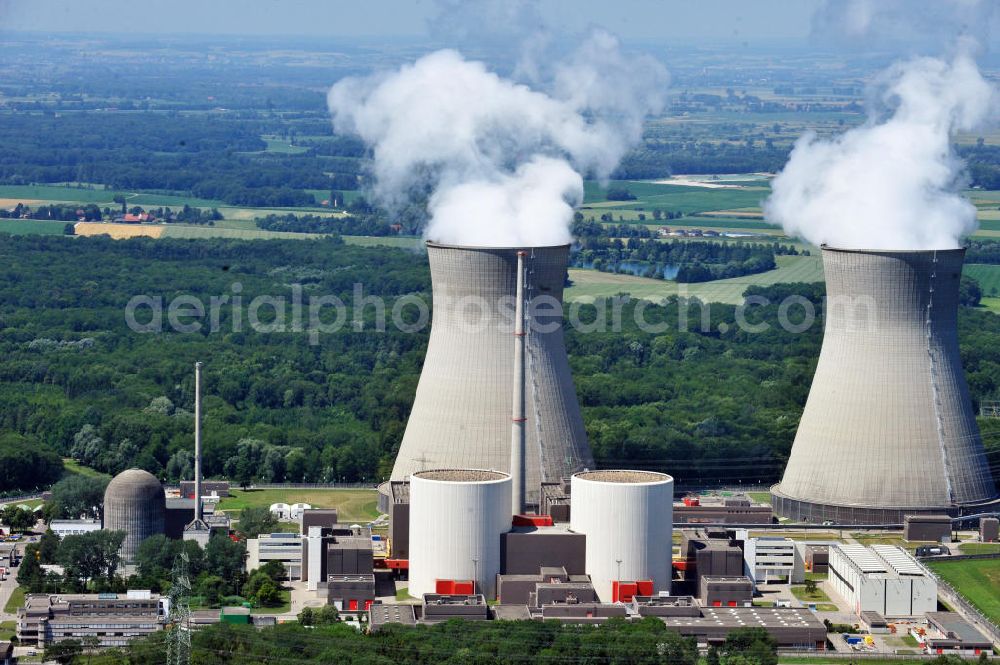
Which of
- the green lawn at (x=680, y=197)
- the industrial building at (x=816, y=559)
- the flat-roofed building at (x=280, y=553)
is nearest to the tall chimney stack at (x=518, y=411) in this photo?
the flat-roofed building at (x=280, y=553)

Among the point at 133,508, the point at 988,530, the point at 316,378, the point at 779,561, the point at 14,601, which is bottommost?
the point at 14,601

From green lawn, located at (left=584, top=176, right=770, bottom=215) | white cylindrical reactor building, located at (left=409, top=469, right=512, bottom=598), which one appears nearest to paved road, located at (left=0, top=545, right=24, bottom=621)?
white cylindrical reactor building, located at (left=409, top=469, right=512, bottom=598)

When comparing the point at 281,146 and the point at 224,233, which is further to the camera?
the point at 281,146

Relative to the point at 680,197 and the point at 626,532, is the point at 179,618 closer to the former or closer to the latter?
the point at 626,532

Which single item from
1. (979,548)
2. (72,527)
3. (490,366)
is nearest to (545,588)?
(490,366)

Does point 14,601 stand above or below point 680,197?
below

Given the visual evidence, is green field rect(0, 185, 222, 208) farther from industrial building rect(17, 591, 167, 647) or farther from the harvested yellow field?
industrial building rect(17, 591, 167, 647)
